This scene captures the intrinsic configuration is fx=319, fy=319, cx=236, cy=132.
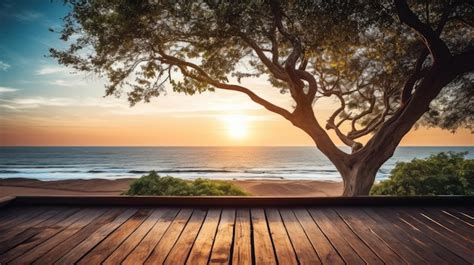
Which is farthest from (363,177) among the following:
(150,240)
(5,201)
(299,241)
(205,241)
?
(5,201)

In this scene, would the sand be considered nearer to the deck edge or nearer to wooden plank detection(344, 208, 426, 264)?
the deck edge

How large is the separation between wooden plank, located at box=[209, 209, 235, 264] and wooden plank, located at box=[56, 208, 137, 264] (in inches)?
45.8

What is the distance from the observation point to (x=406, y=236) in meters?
3.34

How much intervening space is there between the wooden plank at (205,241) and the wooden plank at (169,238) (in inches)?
9.0

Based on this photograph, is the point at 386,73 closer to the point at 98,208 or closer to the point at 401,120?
the point at 401,120

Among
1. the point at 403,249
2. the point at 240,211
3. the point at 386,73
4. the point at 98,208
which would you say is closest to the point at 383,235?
the point at 403,249

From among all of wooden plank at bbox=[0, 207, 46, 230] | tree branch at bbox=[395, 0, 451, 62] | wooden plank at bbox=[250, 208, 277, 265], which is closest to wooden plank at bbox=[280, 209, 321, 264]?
wooden plank at bbox=[250, 208, 277, 265]

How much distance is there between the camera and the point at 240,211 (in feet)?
14.4

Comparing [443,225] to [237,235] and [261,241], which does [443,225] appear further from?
[237,235]

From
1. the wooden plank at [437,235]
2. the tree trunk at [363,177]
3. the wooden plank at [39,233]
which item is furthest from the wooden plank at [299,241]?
the tree trunk at [363,177]

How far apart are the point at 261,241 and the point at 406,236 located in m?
1.54

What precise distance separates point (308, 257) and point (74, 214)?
3139 mm

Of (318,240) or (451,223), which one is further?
(451,223)

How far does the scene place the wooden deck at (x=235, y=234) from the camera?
2.77m
